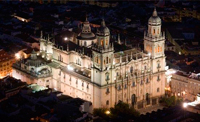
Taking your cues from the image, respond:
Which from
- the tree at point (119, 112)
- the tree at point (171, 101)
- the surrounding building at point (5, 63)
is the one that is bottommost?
the tree at point (171, 101)

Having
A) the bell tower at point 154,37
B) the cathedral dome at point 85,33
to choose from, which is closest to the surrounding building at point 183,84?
the bell tower at point 154,37

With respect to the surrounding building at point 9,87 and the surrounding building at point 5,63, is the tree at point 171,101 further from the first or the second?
the surrounding building at point 5,63

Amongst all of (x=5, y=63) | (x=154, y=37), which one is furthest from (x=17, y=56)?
(x=154, y=37)

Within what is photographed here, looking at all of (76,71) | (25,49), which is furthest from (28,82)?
(25,49)

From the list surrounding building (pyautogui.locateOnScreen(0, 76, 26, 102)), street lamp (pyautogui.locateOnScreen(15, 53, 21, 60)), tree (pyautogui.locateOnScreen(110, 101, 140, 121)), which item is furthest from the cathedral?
street lamp (pyautogui.locateOnScreen(15, 53, 21, 60))

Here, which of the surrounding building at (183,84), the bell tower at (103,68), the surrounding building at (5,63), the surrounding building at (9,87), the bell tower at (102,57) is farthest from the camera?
the surrounding building at (5,63)

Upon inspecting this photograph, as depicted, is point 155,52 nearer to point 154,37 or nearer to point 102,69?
point 154,37

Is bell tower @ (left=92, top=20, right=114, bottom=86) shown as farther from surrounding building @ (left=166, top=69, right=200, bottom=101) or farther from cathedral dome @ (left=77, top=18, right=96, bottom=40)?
surrounding building @ (left=166, top=69, right=200, bottom=101)
